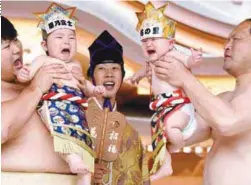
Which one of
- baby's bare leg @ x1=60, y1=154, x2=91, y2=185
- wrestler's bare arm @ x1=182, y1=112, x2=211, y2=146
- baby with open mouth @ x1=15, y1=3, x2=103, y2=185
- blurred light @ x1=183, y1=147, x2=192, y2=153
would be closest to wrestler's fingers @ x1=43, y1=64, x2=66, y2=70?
baby with open mouth @ x1=15, y1=3, x2=103, y2=185

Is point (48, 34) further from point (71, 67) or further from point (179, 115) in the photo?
point (179, 115)

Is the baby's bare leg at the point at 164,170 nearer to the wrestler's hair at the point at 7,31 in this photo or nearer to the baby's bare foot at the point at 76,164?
the baby's bare foot at the point at 76,164

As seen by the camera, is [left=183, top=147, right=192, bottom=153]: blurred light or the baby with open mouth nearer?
the baby with open mouth

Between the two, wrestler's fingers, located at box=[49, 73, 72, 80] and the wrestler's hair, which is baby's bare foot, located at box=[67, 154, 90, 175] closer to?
wrestler's fingers, located at box=[49, 73, 72, 80]

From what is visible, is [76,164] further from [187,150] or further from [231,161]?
[187,150]

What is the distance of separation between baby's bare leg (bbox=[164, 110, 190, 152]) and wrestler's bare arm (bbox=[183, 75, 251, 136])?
0.11 feet

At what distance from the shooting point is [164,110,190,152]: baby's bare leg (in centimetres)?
132

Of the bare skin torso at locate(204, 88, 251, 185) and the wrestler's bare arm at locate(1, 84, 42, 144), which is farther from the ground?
the wrestler's bare arm at locate(1, 84, 42, 144)

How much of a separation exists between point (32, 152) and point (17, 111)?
0.09m

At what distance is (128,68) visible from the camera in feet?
6.24

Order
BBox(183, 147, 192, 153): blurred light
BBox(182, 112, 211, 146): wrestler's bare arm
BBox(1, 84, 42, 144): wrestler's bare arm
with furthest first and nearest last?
BBox(183, 147, 192, 153): blurred light, BBox(182, 112, 211, 146): wrestler's bare arm, BBox(1, 84, 42, 144): wrestler's bare arm

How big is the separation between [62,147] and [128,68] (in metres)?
0.66

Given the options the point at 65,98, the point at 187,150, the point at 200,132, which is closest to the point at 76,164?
the point at 65,98

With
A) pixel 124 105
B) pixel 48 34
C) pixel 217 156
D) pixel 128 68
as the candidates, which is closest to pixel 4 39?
pixel 48 34
